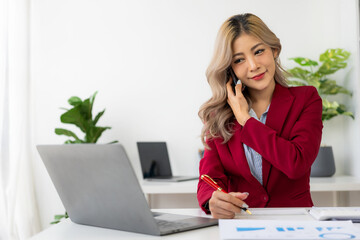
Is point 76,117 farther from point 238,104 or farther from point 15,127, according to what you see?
point 238,104

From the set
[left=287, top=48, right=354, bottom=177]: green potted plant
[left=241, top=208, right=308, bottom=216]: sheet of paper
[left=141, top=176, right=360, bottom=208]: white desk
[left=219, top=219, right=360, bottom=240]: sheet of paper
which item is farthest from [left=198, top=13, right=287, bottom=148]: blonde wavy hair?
[left=287, top=48, right=354, bottom=177]: green potted plant

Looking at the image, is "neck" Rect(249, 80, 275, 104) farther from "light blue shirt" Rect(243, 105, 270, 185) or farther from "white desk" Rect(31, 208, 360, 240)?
"white desk" Rect(31, 208, 360, 240)

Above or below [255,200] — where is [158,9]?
above

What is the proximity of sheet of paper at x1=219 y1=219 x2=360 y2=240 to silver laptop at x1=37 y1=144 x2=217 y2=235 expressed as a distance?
0.16 meters

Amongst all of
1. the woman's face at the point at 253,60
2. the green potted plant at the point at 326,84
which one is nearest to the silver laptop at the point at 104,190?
the woman's face at the point at 253,60

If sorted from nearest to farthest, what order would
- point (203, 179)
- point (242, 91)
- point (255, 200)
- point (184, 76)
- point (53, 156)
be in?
1. point (53, 156)
2. point (203, 179)
3. point (255, 200)
4. point (242, 91)
5. point (184, 76)

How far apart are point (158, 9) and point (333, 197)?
1982 millimetres

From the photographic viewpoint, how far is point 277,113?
159 centimetres

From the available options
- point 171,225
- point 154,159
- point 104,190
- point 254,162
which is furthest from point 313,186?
point 104,190

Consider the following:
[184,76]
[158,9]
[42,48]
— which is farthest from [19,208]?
[158,9]

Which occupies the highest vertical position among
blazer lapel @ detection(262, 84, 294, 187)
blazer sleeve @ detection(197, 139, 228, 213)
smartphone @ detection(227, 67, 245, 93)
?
smartphone @ detection(227, 67, 245, 93)

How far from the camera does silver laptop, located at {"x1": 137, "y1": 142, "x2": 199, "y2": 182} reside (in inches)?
131

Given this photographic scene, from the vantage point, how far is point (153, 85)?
350 cm

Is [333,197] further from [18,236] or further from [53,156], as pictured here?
[53,156]
